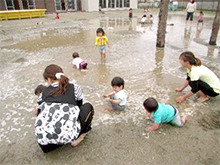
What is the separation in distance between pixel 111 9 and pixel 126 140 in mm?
31567

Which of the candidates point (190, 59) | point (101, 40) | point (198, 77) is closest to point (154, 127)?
point (198, 77)

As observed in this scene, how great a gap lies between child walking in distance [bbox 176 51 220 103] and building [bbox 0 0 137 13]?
980 inches

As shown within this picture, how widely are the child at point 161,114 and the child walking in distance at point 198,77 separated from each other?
0.74m

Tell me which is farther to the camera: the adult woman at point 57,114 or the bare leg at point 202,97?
the bare leg at point 202,97

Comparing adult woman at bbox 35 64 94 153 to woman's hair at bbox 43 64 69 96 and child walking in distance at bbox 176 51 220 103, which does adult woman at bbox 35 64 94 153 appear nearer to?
woman's hair at bbox 43 64 69 96

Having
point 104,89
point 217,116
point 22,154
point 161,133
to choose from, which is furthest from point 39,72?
point 217,116

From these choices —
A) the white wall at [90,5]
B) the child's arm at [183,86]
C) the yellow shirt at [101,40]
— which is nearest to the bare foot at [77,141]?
the child's arm at [183,86]

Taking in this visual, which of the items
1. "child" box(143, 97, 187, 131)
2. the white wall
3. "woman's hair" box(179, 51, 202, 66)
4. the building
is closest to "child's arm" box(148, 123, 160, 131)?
"child" box(143, 97, 187, 131)

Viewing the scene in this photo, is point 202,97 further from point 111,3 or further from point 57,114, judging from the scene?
point 111,3

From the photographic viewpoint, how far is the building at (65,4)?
22.8 metres

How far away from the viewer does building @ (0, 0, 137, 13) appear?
74.7 ft

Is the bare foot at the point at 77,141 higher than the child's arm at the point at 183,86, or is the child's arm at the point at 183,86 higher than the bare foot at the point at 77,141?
the child's arm at the point at 183,86

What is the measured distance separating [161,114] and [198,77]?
4.11 feet

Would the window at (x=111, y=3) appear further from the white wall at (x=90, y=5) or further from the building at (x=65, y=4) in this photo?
the white wall at (x=90, y=5)
